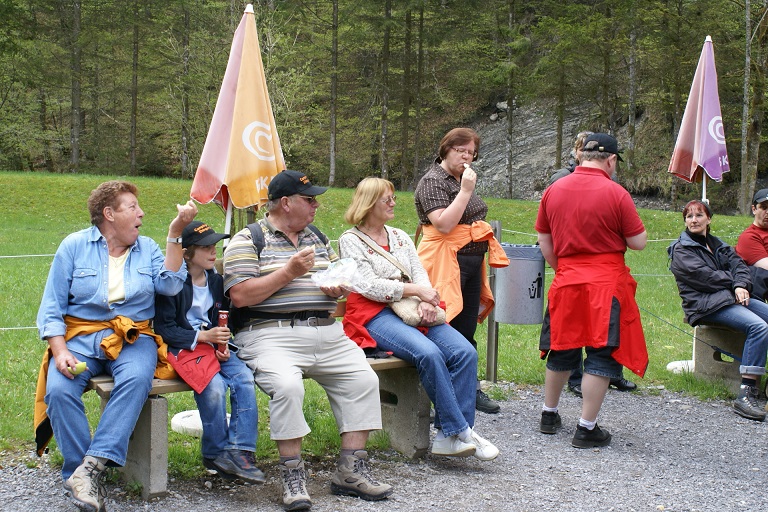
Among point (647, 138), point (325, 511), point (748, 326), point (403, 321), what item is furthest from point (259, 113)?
point (647, 138)

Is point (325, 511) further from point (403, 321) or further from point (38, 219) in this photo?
point (38, 219)

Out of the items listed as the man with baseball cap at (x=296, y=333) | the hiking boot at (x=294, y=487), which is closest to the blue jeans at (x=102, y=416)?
the man with baseball cap at (x=296, y=333)

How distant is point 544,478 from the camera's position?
447cm

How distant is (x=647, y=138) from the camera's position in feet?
96.4

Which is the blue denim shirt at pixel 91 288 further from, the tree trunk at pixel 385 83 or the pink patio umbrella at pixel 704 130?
the tree trunk at pixel 385 83

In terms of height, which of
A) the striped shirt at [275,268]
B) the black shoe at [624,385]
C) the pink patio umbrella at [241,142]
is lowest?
the black shoe at [624,385]

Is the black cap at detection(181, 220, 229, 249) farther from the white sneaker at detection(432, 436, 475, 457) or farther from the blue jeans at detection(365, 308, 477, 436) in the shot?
the white sneaker at detection(432, 436, 475, 457)

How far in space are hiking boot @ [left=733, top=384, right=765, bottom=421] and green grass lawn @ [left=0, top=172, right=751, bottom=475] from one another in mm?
406

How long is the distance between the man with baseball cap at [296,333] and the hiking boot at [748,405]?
308 centimetres

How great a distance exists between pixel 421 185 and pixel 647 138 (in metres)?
25.9

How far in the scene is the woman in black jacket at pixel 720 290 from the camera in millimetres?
5980

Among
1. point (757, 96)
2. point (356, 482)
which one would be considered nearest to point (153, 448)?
point (356, 482)

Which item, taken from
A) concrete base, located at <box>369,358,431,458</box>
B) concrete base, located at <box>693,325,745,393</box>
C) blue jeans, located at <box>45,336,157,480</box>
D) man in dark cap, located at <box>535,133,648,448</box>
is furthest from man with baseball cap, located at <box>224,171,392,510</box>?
concrete base, located at <box>693,325,745,393</box>

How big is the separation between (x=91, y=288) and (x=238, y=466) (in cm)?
111
